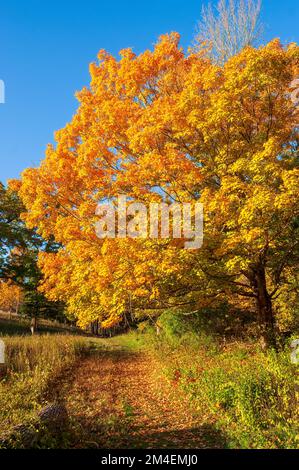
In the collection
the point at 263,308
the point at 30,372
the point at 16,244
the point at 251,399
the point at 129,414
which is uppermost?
the point at 16,244

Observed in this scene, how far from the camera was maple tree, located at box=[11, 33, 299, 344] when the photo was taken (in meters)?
8.80

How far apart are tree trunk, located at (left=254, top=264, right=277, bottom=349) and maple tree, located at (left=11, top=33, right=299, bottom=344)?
0.04m

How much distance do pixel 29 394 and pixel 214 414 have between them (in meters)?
4.96

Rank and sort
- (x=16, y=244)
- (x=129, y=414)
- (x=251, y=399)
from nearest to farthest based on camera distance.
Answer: (x=251, y=399) < (x=129, y=414) < (x=16, y=244)

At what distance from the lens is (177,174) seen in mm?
10023

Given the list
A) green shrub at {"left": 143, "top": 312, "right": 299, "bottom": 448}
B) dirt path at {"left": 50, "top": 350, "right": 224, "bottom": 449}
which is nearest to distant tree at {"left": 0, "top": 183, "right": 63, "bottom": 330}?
dirt path at {"left": 50, "top": 350, "right": 224, "bottom": 449}

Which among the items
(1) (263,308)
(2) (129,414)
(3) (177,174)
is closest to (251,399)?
(2) (129,414)

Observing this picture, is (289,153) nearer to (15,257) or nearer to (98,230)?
(98,230)

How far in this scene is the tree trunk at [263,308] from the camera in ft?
38.2

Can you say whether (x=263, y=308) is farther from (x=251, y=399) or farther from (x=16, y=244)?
(x=16, y=244)

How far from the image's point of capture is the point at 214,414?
7863 mm

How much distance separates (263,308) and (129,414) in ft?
21.4

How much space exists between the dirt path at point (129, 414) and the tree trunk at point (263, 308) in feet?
12.7

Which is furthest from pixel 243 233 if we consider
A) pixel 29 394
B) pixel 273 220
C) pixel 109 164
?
pixel 29 394
